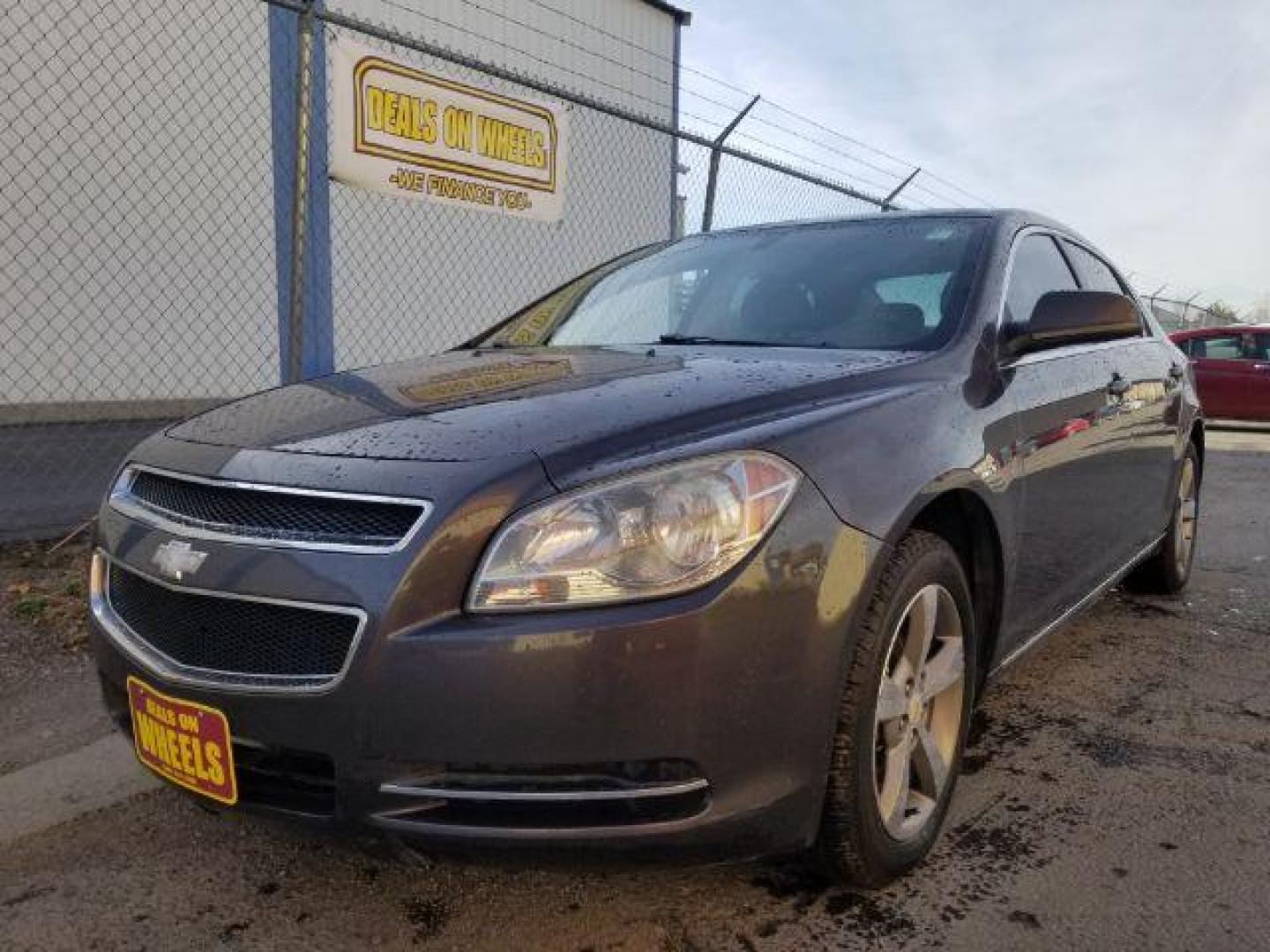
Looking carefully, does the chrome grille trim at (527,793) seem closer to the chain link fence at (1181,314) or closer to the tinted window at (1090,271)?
the tinted window at (1090,271)

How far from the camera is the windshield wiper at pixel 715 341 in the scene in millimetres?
2795

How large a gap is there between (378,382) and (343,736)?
1144 mm

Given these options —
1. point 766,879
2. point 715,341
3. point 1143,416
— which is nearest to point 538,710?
point 766,879

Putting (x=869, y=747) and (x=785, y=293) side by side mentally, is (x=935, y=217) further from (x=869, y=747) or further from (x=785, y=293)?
(x=869, y=747)

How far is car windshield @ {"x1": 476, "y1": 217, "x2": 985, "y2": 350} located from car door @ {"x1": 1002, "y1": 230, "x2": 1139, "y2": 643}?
0.22m

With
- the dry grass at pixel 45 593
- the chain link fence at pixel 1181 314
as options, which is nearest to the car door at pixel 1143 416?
the dry grass at pixel 45 593

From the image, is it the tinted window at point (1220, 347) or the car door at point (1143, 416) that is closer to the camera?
the car door at point (1143, 416)

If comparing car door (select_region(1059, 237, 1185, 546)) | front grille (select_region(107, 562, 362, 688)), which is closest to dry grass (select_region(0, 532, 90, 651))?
front grille (select_region(107, 562, 362, 688))

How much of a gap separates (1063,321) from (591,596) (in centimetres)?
177

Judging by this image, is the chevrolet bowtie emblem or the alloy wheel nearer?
the chevrolet bowtie emblem

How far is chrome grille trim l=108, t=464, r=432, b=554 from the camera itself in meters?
1.72

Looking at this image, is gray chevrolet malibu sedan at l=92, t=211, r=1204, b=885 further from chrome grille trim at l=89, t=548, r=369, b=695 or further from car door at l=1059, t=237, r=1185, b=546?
car door at l=1059, t=237, r=1185, b=546

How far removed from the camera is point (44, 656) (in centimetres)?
361

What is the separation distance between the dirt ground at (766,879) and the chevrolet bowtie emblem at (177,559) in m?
0.46
